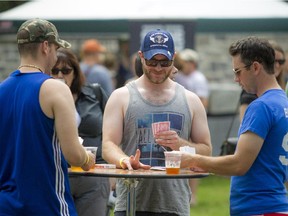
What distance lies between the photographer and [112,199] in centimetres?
784

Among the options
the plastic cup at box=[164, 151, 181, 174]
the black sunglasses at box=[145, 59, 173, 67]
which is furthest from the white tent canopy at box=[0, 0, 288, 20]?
the plastic cup at box=[164, 151, 181, 174]

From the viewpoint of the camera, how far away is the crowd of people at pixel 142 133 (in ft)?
17.6

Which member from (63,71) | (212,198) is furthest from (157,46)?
(212,198)

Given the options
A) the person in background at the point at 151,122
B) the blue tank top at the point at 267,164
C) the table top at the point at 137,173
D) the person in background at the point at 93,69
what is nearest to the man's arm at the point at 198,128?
the person in background at the point at 151,122

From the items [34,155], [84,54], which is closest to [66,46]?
[34,155]

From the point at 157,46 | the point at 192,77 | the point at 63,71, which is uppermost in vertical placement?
the point at 157,46

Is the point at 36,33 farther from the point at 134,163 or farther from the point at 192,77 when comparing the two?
the point at 192,77

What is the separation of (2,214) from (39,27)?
1066 millimetres

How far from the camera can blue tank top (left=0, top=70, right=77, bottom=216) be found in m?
5.34

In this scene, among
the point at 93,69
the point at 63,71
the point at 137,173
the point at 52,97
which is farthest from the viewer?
the point at 93,69

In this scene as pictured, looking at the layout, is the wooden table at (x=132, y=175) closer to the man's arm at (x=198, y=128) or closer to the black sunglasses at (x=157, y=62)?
the man's arm at (x=198, y=128)

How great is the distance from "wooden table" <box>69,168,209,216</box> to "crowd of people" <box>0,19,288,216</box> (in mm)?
75

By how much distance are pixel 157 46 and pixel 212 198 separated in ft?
24.0

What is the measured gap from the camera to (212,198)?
1338 centimetres
